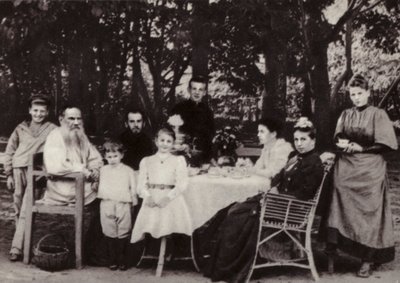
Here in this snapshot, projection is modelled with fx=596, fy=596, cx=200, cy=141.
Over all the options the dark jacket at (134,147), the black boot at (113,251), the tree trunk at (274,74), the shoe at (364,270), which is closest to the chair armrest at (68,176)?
the black boot at (113,251)

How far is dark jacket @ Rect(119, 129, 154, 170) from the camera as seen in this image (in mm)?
5645

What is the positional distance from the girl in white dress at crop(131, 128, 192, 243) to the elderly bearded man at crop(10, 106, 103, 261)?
54 cm

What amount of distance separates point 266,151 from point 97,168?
4.96 feet

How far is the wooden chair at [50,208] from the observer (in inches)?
196

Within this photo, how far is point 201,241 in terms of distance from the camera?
19.3 feet

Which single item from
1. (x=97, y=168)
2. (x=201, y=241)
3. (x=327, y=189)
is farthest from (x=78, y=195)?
(x=327, y=189)

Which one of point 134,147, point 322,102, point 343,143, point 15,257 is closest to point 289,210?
point 343,143

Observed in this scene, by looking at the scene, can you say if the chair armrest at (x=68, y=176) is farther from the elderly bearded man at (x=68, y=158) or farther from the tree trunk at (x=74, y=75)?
the tree trunk at (x=74, y=75)

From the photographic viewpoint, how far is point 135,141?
18.6 ft

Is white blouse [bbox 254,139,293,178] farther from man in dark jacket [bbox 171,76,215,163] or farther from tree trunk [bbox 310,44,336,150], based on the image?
tree trunk [bbox 310,44,336,150]

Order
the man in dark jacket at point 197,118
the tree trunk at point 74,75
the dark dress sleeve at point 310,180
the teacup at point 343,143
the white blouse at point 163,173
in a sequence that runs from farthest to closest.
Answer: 1. the tree trunk at point 74,75
2. the man in dark jacket at point 197,118
3. the teacup at point 343,143
4. the white blouse at point 163,173
5. the dark dress sleeve at point 310,180

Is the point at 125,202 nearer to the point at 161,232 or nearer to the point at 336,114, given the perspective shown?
the point at 161,232

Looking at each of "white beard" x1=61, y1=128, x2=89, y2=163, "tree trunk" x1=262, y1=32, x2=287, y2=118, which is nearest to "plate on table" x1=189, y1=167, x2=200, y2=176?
"white beard" x1=61, y1=128, x2=89, y2=163

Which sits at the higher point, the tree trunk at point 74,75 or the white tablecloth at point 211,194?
the tree trunk at point 74,75
